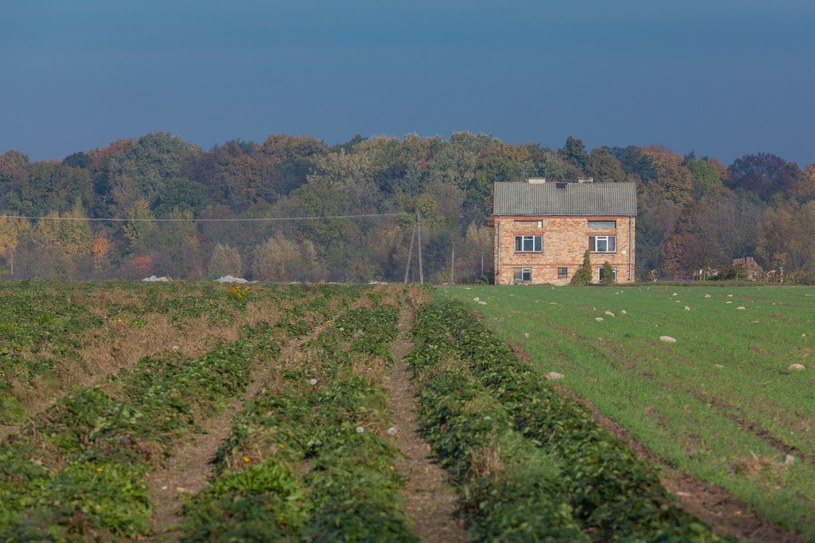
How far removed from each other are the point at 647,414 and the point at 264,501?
679cm

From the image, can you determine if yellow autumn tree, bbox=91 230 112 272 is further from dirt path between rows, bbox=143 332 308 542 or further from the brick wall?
dirt path between rows, bbox=143 332 308 542

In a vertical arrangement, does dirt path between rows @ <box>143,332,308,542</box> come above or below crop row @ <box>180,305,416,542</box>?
below

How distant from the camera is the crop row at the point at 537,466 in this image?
30.0 ft

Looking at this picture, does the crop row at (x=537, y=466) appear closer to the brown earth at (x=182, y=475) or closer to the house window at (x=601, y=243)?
the brown earth at (x=182, y=475)

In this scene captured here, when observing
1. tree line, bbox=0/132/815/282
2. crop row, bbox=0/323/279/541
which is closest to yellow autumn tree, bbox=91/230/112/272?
tree line, bbox=0/132/815/282

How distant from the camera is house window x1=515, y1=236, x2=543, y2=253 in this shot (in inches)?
3108

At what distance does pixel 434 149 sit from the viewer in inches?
5379

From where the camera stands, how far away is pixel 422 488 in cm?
1189

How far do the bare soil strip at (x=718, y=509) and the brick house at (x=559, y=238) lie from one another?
217 ft

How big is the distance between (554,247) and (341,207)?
4303cm

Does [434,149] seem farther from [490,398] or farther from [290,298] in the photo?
[490,398]

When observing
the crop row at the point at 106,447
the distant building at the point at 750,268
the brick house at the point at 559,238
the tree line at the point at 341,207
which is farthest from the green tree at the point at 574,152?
the crop row at the point at 106,447

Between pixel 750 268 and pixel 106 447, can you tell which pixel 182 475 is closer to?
pixel 106 447

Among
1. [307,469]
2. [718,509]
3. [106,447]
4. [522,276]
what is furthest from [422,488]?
[522,276]
